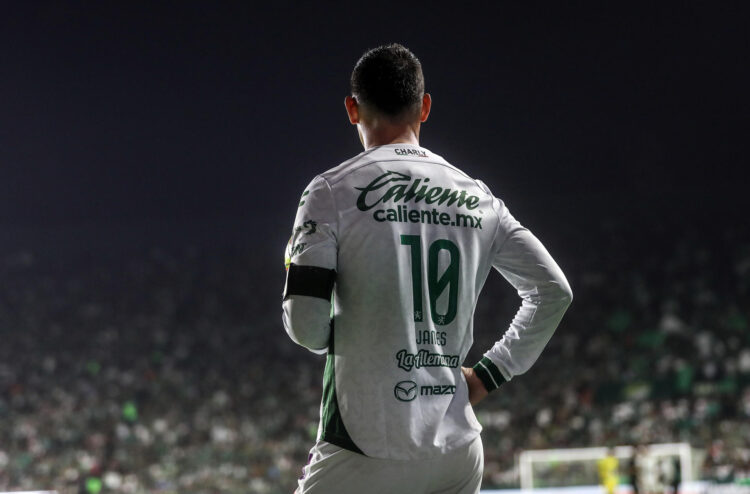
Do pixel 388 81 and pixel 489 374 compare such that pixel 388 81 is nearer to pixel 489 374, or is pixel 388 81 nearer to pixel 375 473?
pixel 489 374

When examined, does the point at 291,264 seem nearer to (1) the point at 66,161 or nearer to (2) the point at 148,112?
(2) the point at 148,112

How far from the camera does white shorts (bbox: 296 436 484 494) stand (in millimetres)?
1462

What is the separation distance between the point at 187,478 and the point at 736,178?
13.7m

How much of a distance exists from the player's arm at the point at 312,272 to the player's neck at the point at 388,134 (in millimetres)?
203

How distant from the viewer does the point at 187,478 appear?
15.2m

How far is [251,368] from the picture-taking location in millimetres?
18859

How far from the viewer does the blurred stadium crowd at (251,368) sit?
15.1 m

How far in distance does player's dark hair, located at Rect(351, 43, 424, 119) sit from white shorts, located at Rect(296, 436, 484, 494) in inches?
24.7

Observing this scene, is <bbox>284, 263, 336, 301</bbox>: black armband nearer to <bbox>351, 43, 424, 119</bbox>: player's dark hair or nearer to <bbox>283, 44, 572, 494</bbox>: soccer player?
<bbox>283, 44, 572, 494</bbox>: soccer player

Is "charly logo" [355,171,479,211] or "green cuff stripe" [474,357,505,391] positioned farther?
"green cuff stripe" [474,357,505,391]

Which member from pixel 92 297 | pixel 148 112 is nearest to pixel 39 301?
pixel 92 297

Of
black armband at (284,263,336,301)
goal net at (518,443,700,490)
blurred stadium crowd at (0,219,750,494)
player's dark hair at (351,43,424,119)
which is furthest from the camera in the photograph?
blurred stadium crowd at (0,219,750,494)

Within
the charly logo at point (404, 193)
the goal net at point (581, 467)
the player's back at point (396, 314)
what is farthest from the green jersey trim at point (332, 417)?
the goal net at point (581, 467)

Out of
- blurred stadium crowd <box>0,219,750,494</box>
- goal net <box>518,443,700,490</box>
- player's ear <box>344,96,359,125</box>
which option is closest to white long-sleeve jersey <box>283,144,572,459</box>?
player's ear <box>344,96,359,125</box>
